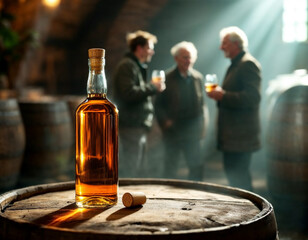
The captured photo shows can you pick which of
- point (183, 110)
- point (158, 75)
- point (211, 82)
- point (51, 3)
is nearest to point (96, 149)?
point (211, 82)

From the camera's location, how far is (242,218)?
117cm

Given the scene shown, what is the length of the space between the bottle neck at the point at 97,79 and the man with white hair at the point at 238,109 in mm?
2282

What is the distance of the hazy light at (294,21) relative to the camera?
757 cm

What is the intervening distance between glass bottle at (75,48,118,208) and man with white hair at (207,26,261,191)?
230 centimetres

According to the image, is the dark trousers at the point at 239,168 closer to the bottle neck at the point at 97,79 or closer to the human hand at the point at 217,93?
the human hand at the point at 217,93

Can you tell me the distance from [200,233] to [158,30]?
7902 millimetres

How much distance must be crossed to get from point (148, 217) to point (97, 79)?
0.43 metres

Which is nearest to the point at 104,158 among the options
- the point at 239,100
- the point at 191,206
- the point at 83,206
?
the point at 83,206

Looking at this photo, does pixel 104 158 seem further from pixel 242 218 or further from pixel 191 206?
pixel 242 218

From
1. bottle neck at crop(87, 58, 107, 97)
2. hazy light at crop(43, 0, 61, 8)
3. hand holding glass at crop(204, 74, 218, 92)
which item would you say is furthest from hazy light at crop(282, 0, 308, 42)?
bottle neck at crop(87, 58, 107, 97)

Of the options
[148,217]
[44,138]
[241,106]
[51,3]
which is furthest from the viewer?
[51,3]

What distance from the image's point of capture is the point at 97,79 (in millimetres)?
1290

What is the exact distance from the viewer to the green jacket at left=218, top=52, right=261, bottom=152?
3502 mm

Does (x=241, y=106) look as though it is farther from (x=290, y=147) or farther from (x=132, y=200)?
(x=132, y=200)
